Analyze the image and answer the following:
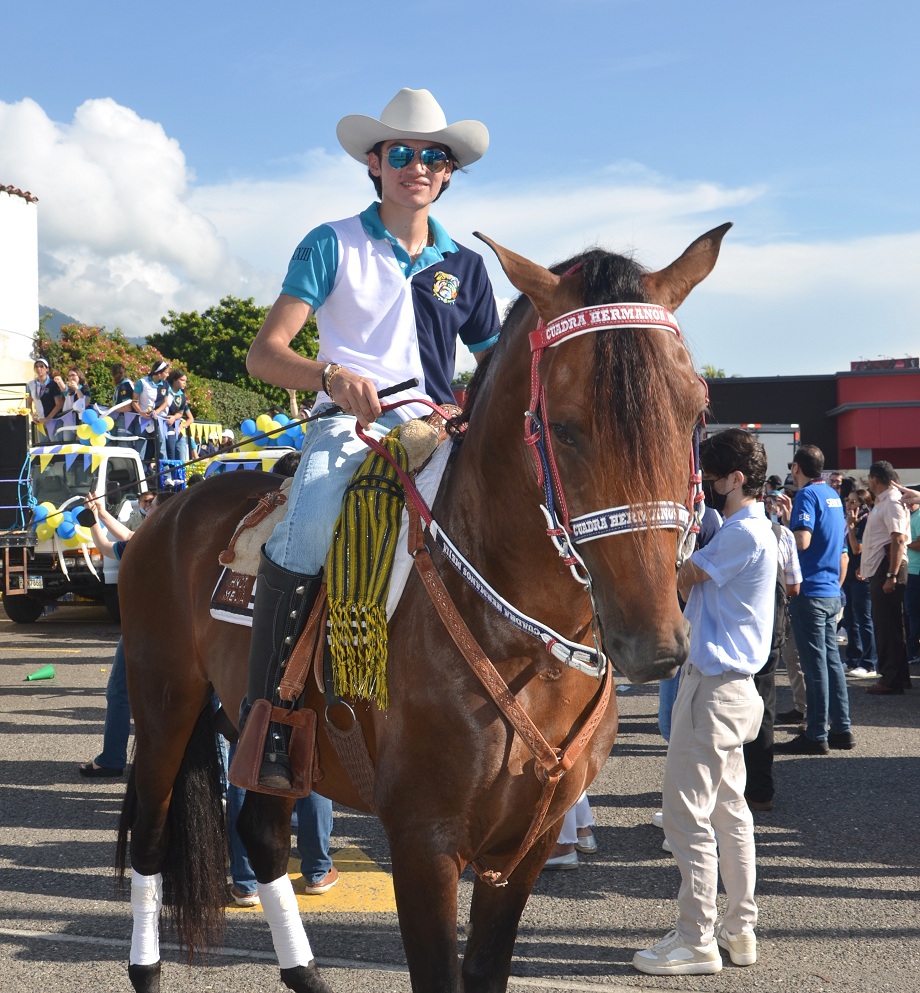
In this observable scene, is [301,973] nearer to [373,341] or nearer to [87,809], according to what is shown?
[373,341]

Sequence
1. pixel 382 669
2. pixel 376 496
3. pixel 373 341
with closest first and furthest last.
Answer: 1. pixel 382 669
2. pixel 376 496
3. pixel 373 341

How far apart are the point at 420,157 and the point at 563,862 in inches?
150

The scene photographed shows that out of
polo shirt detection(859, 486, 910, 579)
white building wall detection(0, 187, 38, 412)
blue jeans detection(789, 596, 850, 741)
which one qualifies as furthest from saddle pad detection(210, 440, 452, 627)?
white building wall detection(0, 187, 38, 412)

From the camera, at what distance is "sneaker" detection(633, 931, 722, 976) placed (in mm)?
→ 4055

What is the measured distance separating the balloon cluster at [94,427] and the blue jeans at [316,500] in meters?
12.9

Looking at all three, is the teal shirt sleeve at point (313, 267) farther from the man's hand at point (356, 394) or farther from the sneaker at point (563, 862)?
the sneaker at point (563, 862)

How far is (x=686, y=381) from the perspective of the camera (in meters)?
2.09

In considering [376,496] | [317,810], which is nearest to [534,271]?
[376,496]

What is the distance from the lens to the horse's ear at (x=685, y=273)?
2270 millimetres

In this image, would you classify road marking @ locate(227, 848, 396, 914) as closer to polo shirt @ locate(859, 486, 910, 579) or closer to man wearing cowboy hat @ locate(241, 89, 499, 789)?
man wearing cowboy hat @ locate(241, 89, 499, 789)

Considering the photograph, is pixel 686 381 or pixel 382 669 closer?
pixel 686 381

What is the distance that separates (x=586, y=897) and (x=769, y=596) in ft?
5.80

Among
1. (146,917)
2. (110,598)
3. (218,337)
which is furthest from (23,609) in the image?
(218,337)

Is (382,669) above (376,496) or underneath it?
underneath
